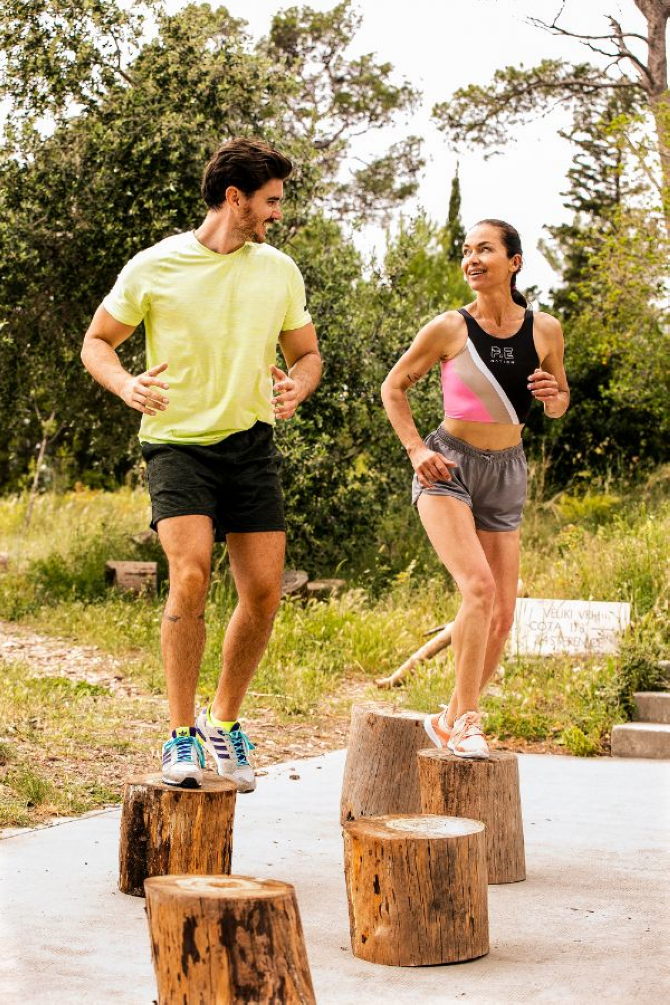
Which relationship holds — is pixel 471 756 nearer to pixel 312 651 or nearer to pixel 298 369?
pixel 298 369

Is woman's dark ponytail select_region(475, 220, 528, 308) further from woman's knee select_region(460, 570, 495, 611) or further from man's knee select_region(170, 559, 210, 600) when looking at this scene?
man's knee select_region(170, 559, 210, 600)

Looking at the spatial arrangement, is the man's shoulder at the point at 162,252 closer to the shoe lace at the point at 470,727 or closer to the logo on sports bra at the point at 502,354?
the logo on sports bra at the point at 502,354

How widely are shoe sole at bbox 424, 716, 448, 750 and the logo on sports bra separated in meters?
1.37

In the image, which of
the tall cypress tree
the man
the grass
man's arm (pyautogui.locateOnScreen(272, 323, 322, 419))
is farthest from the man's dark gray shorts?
the tall cypress tree

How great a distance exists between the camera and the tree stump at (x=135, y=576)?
1251cm

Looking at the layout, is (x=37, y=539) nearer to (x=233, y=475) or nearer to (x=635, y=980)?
(x=233, y=475)

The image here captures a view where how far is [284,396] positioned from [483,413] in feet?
2.76

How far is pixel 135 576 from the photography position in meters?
12.6

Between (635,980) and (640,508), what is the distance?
10.9 metres

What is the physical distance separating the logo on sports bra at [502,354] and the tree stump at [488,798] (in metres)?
1.43

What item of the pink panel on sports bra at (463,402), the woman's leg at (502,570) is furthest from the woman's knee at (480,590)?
the pink panel on sports bra at (463,402)

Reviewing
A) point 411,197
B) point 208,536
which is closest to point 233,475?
point 208,536

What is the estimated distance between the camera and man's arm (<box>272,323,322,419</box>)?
4402 mm

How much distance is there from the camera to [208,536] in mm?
4250
